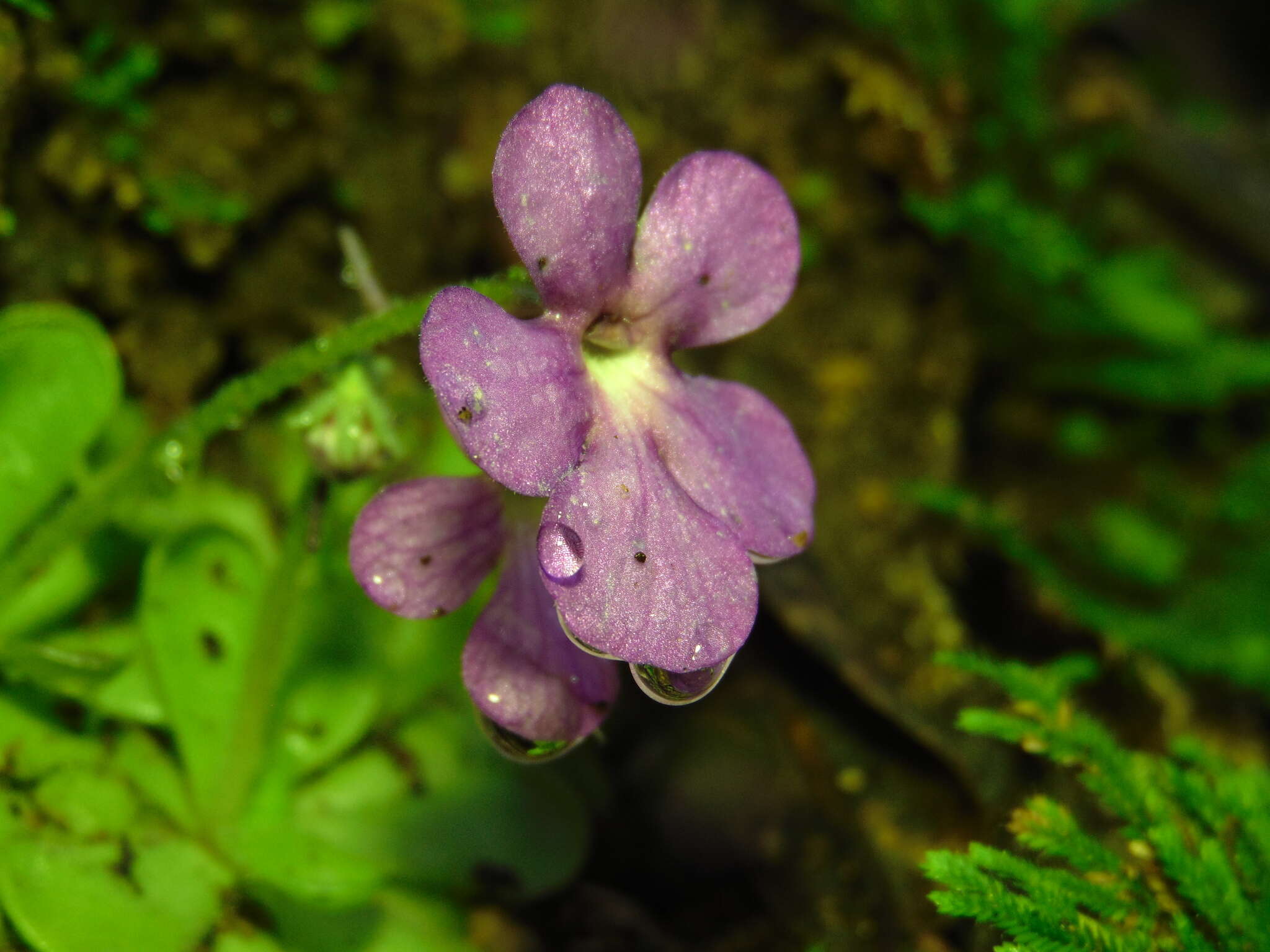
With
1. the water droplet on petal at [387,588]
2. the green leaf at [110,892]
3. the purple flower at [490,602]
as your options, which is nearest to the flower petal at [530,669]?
the purple flower at [490,602]

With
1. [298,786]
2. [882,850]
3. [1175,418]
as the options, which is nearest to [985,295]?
[1175,418]

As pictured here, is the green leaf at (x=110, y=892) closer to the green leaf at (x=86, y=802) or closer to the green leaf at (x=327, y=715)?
the green leaf at (x=86, y=802)

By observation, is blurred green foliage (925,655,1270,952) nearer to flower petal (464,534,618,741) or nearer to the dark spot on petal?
→ flower petal (464,534,618,741)

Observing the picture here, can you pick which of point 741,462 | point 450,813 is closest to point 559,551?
point 741,462

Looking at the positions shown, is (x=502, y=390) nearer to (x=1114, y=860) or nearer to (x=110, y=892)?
(x=110, y=892)

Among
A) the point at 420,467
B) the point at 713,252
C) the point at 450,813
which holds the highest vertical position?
the point at 713,252
